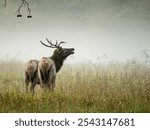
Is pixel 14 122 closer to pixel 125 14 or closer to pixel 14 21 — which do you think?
pixel 14 21

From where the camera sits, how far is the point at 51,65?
22.9 feet

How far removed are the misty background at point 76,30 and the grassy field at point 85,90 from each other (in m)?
0.15

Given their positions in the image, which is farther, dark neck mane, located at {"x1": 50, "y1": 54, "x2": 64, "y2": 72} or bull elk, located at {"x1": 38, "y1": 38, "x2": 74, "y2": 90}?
dark neck mane, located at {"x1": 50, "y1": 54, "x2": 64, "y2": 72}

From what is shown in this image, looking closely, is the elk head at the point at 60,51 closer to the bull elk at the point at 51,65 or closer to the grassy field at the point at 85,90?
the bull elk at the point at 51,65

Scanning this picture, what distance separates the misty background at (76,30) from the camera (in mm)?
6980

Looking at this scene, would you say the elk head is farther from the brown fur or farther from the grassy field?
the grassy field

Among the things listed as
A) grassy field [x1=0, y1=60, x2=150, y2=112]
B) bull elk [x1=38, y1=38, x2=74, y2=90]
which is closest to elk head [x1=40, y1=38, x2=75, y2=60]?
bull elk [x1=38, y1=38, x2=74, y2=90]

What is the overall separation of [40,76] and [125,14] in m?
1.31

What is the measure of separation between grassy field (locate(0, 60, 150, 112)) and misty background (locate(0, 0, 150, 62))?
15cm

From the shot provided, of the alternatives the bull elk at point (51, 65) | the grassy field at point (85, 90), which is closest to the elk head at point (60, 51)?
the bull elk at point (51, 65)

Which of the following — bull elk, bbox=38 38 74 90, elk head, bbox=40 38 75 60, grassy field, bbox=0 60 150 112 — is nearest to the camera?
grassy field, bbox=0 60 150 112

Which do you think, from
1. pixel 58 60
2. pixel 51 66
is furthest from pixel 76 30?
pixel 51 66

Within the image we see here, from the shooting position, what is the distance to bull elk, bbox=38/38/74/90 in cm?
688

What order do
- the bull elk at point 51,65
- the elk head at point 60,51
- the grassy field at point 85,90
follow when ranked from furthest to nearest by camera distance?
the elk head at point 60,51, the bull elk at point 51,65, the grassy field at point 85,90
